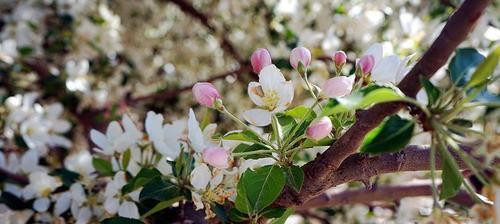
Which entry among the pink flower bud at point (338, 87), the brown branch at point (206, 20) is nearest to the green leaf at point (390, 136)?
the pink flower bud at point (338, 87)

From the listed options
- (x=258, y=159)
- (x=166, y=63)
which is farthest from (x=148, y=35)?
(x=258, y=159)

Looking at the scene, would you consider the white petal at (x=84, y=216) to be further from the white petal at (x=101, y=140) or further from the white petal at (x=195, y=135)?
the white petal at (x=195, y=135)

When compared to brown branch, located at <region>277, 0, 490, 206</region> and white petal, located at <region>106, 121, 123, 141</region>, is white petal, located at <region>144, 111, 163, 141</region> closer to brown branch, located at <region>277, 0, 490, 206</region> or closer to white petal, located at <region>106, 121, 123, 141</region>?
white petal, located at <region>106, 121, 123, 141</region>

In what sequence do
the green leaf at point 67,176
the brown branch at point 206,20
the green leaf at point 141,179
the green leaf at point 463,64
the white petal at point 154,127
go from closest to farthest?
1. the green leaf at point 463,64
2. the green leaf at point 141,179
3. the white petal at point 154,127
4. the green leaf at point 67,176
5. the brown branch at point 206,20

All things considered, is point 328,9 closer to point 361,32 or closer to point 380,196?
point 361,32

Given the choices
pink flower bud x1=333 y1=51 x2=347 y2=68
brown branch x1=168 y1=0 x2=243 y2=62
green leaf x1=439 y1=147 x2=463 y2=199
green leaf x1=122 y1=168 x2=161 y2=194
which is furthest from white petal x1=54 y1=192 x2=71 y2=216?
brown branch x1=168 y1=0 x2=243 y2=62
